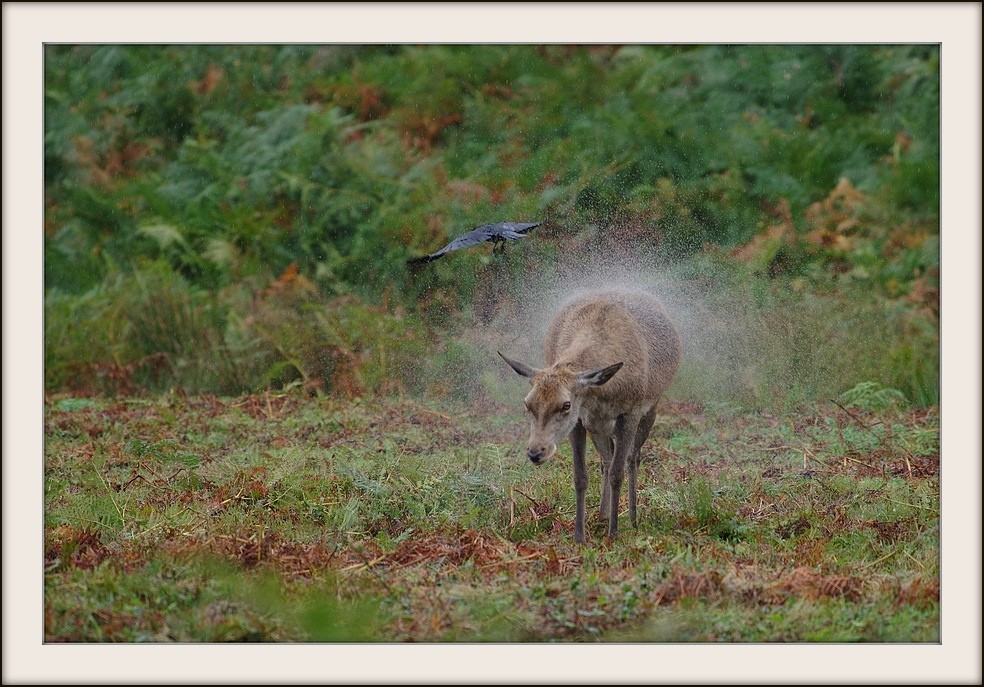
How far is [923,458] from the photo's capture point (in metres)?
11.1

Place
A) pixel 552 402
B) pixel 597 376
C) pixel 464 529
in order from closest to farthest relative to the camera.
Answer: pixel 552 402
pixel 597 376
pixel 464 529

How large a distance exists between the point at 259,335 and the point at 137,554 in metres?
7.03

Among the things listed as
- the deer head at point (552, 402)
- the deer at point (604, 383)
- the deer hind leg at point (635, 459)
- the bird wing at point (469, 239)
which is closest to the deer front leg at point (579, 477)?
the deer at point (604, 383)

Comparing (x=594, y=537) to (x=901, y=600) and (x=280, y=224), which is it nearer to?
(x=901, y=600)

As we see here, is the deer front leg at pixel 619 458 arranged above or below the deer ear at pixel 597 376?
below

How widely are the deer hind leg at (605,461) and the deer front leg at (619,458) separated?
0.08 metres

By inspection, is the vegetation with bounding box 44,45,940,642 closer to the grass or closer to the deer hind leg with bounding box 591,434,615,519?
the grass

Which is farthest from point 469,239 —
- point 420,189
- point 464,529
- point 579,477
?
point 420,189

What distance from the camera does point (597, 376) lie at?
8.41 meters

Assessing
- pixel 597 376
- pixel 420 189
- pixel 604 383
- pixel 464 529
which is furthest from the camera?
pixel 420 189

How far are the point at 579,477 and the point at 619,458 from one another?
13.3 inches

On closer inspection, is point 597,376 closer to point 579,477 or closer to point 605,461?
point 579,477

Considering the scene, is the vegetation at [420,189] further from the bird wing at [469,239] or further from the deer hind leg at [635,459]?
the bird wing at [469,239]

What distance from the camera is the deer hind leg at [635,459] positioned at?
9.53 m
